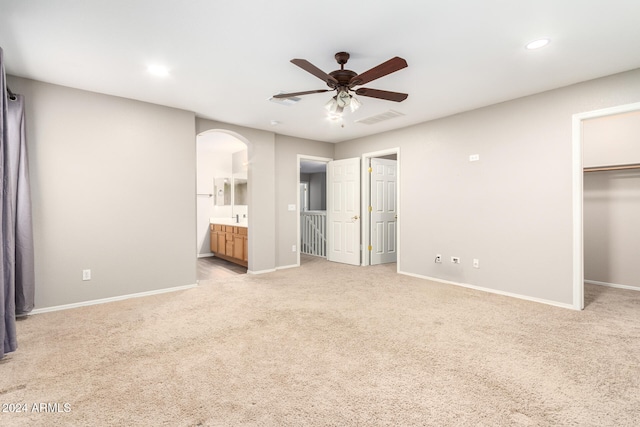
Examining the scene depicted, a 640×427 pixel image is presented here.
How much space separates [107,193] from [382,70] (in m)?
3.43

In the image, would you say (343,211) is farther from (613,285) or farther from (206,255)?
(613,285)

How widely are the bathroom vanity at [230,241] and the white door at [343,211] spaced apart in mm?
1795

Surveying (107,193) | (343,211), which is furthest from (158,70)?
(343,211)

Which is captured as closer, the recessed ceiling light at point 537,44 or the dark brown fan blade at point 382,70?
the dark brown fan blade at point 382,70

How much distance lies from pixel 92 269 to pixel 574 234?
5545 millimetres

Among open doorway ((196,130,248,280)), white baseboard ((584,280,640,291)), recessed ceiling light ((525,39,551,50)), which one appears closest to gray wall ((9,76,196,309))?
open doorway ((196,130,248,280))

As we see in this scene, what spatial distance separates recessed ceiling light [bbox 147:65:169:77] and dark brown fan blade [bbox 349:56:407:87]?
1.86 m

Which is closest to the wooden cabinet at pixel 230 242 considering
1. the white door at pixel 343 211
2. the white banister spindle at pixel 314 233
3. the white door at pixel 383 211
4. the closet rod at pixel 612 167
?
the white door at pixel 343 211

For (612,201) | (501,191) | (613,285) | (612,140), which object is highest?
(612,140)

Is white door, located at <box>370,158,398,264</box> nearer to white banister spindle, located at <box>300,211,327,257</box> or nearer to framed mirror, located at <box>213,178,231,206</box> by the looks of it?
white banister spindle, located at <box>300,211,327,257</box>

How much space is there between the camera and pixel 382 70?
2.39 meters

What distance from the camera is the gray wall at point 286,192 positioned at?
221 inches

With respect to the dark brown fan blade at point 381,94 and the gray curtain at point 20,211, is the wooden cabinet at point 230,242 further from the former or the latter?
the dark brown fan blade at point 381,94

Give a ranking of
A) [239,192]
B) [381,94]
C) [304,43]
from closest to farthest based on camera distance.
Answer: [304,43]
[381,94]
[239,192]
